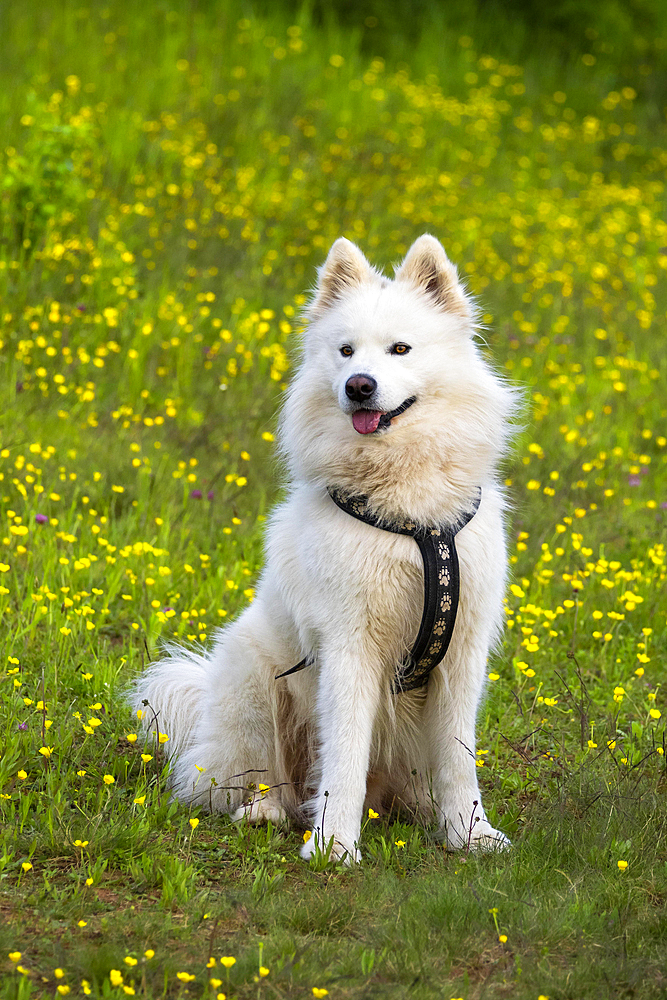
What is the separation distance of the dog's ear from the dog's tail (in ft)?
5.04

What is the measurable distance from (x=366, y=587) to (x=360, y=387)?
0.60 metres

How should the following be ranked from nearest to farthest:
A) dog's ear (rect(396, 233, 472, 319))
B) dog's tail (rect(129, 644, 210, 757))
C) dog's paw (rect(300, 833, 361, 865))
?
dog's paw (rect(300, 833, 361, 865))
dog's ear (rect(396, 233, 472, 319))
dog's tail (rect(129, 644, 210, 757))

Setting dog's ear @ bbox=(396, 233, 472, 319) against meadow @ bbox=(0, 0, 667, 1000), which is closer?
meadow @ bbox=(0, 0, 667, 1000)

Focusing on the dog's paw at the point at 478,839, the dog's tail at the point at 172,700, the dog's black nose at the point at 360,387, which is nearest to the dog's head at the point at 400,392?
the dog's black nose at the point at 360,387

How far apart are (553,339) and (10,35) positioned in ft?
19.9

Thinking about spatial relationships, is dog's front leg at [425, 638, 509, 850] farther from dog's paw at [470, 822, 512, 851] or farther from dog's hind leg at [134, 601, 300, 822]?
dog's hind leg at [134, 601, 300, 822]

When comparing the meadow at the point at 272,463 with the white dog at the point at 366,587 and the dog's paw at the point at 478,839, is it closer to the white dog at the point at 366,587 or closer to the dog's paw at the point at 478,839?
the dog's paw at the point at 478,839

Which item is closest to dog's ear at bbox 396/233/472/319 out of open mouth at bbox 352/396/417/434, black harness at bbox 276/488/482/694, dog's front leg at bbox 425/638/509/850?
Answer: open mouth at bbox 352/396/417/434

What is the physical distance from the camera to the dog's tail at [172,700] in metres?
3.47

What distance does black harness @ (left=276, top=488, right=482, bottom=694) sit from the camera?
298cm

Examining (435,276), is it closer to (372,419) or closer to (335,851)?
(372,419)

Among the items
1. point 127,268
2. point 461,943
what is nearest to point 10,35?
point 127,268

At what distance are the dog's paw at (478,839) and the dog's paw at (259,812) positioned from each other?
54 centimetres

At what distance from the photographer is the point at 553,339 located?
7875mm
